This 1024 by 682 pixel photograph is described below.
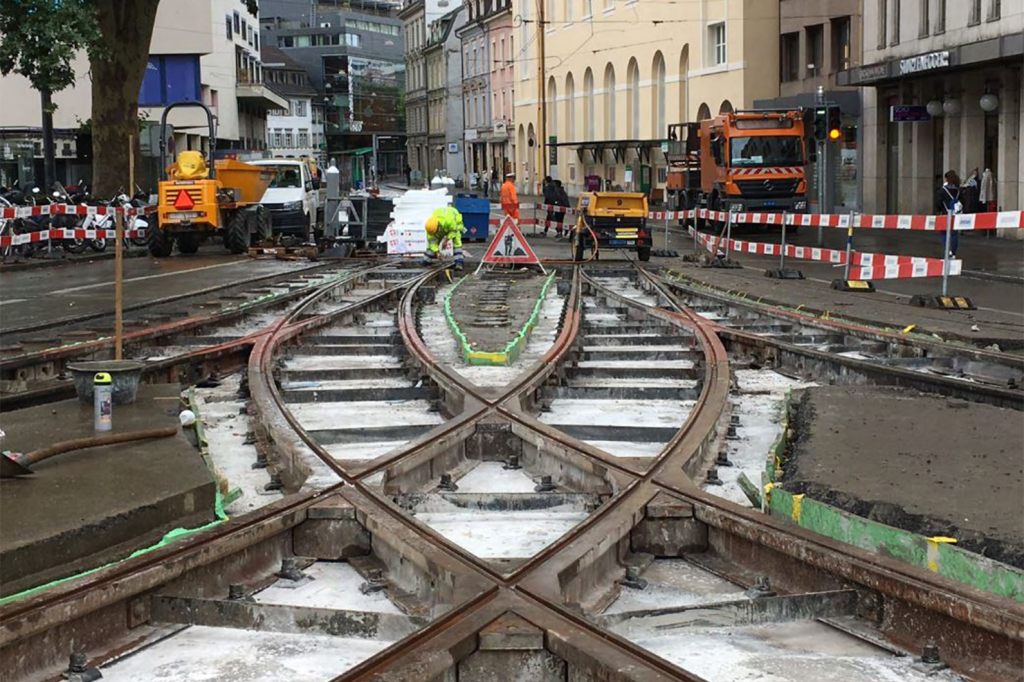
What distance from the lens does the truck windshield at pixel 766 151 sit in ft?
116

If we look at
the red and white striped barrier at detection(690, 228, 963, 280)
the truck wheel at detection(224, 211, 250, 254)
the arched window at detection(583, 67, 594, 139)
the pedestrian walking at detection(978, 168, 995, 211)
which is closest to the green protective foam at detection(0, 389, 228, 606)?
the red and white striped barrier at detection(690, 228, 963, 280)

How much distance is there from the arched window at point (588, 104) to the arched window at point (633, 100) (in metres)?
5.56

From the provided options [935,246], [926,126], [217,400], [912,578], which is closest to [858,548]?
[912,578]

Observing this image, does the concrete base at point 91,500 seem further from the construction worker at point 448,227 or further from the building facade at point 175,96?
the building facade at point 175,96

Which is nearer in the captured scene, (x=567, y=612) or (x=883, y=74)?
(x=567, y=612)

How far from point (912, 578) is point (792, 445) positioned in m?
3.04

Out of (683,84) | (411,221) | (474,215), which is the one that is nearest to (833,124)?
(411,221)

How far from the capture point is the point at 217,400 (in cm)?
1024

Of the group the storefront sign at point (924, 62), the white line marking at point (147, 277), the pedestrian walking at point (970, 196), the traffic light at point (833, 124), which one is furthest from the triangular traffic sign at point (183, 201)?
the storefront sign at point (924, 62)

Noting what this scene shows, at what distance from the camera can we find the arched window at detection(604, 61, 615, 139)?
64562 mm

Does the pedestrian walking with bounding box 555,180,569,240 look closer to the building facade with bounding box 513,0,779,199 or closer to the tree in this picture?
the building facade with bounding box 513,0,779,199

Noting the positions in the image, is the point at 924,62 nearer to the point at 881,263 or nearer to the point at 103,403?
the point at 881,263

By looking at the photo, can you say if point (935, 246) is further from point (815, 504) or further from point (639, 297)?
point (815, 504)

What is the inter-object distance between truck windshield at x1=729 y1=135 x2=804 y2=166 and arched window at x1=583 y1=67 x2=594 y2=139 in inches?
1298
